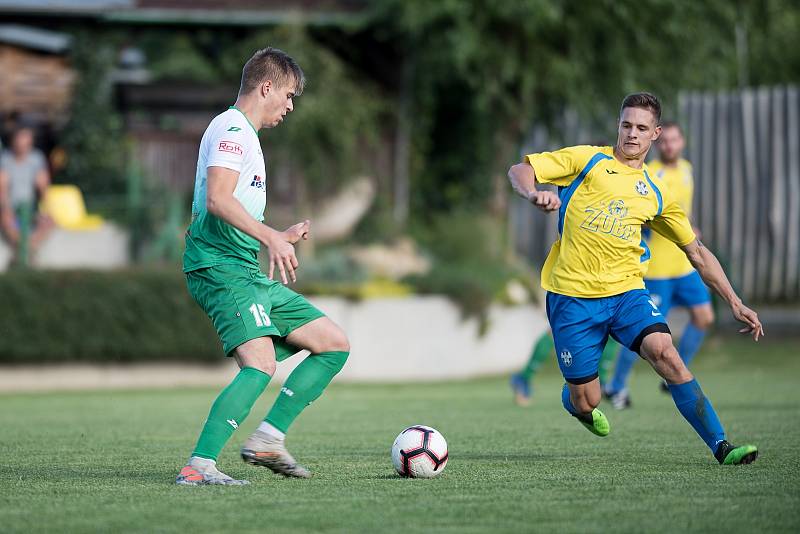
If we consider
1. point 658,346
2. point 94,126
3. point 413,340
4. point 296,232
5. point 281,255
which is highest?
point 94,126

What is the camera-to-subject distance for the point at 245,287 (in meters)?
6.45

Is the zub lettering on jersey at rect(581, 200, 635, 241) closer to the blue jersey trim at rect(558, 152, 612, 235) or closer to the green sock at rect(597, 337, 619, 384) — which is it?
the blue jersey trim at rect(558, 152, 612, 235)

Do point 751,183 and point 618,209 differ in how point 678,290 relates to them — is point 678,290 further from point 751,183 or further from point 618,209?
point 751,183

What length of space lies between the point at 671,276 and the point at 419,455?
5670mm

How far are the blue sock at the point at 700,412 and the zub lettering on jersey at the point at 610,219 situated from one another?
3.28 feet

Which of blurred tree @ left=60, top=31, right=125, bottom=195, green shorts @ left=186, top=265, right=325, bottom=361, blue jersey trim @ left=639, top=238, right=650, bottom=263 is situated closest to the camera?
green shorts @ left=186, top=265, right=325, bottom=361

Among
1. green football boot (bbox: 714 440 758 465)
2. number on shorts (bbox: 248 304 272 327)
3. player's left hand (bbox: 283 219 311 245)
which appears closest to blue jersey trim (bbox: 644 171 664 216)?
green football boot (bbox: 714 440 758 465)

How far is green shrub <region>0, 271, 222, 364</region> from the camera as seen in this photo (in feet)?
52.1

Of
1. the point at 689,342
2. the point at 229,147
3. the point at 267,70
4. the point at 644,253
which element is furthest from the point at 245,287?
the point at 689,342

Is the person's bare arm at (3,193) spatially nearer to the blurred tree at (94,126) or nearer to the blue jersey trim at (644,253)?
the blurred tree at (94,126)

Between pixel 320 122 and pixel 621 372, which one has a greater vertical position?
pixel 320 122

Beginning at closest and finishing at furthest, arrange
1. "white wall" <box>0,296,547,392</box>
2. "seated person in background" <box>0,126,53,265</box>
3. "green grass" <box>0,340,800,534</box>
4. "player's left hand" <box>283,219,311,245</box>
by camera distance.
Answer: "green grass" <box>0,340,800,534</box> → "player's left hand" <box>283,219,311,245</box> → "white wall" <box>0,296,547,392</box> → "seated person in background" <box>0,126,53,265</box>

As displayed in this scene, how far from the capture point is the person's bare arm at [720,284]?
7.23 m

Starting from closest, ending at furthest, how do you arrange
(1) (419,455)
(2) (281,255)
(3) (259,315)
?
(2) (281,255), (3) (259,315), (1) (419,455)
